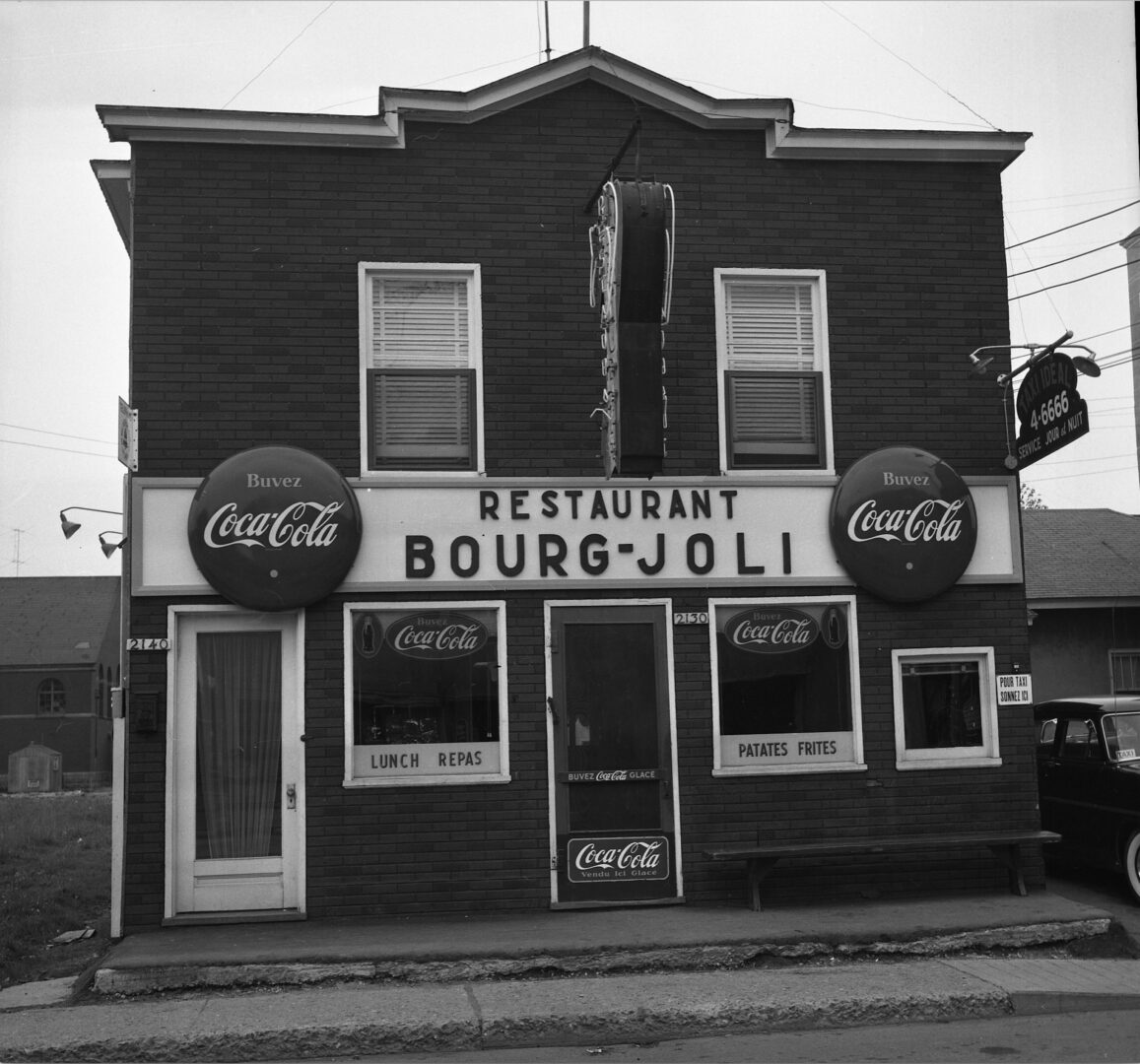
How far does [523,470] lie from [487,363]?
0.94m

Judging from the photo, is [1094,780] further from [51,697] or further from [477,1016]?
[51,697]

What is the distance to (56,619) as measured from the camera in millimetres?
45562

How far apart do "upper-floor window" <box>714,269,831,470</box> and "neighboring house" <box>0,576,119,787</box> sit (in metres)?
34.5

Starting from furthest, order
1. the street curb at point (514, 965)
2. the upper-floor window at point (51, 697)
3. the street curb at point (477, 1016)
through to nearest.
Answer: the upper-floor window at point (51, 697), the street curb at point (514, 965), the street curb at point (477, 1016)

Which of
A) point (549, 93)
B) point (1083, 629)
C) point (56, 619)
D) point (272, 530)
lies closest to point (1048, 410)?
point (549, 93)

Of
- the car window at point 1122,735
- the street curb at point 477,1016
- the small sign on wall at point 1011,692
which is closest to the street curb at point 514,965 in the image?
the street curb at point 477,1016

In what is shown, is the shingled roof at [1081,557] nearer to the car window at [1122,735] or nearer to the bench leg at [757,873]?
the car window at [1122,735]

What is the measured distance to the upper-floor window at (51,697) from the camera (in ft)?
→ 144

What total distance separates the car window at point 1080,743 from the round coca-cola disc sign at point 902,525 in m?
2.44

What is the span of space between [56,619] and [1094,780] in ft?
131

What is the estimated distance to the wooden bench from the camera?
34.4 feet

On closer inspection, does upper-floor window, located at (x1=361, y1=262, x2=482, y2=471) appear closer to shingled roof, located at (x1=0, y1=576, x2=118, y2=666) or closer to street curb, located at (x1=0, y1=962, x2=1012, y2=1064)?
street curb, located at (x1=0, y1=962, x2=1012, y2=1064)

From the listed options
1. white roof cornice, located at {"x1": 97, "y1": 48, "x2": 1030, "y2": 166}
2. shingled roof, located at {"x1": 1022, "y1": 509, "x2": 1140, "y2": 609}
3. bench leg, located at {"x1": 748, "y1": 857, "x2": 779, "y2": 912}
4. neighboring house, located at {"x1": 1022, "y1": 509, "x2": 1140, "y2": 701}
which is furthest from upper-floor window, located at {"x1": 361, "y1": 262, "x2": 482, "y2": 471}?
neighboring house, located at {"x1": 1022, "y1": 509, "x2": 1140, "y2": 701}

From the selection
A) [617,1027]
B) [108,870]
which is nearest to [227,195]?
[617,1027]
